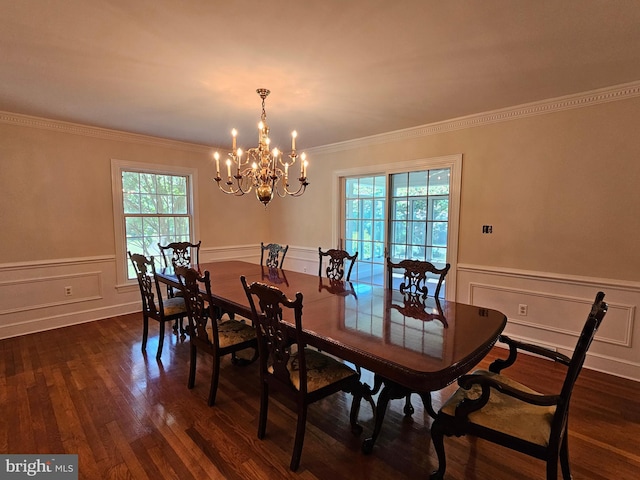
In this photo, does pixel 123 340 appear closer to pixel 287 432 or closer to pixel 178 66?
pixel 287 432

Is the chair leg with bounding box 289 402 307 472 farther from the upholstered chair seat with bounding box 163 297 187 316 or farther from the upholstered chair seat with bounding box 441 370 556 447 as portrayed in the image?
the upholstered chair seat with bounding box 163 297 187 316

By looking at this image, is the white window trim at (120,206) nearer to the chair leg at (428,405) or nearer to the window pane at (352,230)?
the window pane at (352,230)

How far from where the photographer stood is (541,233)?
3080 millimetres

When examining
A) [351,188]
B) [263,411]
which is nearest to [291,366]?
[263,411]

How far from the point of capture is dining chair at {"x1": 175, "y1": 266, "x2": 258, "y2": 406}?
91.7 inches

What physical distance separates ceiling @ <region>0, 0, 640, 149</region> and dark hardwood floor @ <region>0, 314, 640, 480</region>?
2.45 meters

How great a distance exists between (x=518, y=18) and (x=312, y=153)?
3.60m

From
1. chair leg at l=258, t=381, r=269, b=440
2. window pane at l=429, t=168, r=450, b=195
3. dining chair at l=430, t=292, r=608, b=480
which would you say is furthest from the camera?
window pane at l=429, t=168, r=450, b=195

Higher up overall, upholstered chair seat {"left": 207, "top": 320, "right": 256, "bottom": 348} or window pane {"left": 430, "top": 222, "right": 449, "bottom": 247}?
window pane {"left": 430, "top": 222, "right": 449, "bottom": 247}

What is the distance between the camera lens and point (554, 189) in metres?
2.98

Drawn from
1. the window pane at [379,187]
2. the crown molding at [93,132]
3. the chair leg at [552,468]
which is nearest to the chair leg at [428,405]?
the chair leg at [552,468]

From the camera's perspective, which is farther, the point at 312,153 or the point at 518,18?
the point at 312,153

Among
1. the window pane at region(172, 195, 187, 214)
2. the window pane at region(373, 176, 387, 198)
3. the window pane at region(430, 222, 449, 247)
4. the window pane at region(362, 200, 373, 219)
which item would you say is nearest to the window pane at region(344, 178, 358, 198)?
the window pane at region(362, 200, 373, 219)

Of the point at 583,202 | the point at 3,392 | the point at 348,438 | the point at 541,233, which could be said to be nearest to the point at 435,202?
the point at 541,233
